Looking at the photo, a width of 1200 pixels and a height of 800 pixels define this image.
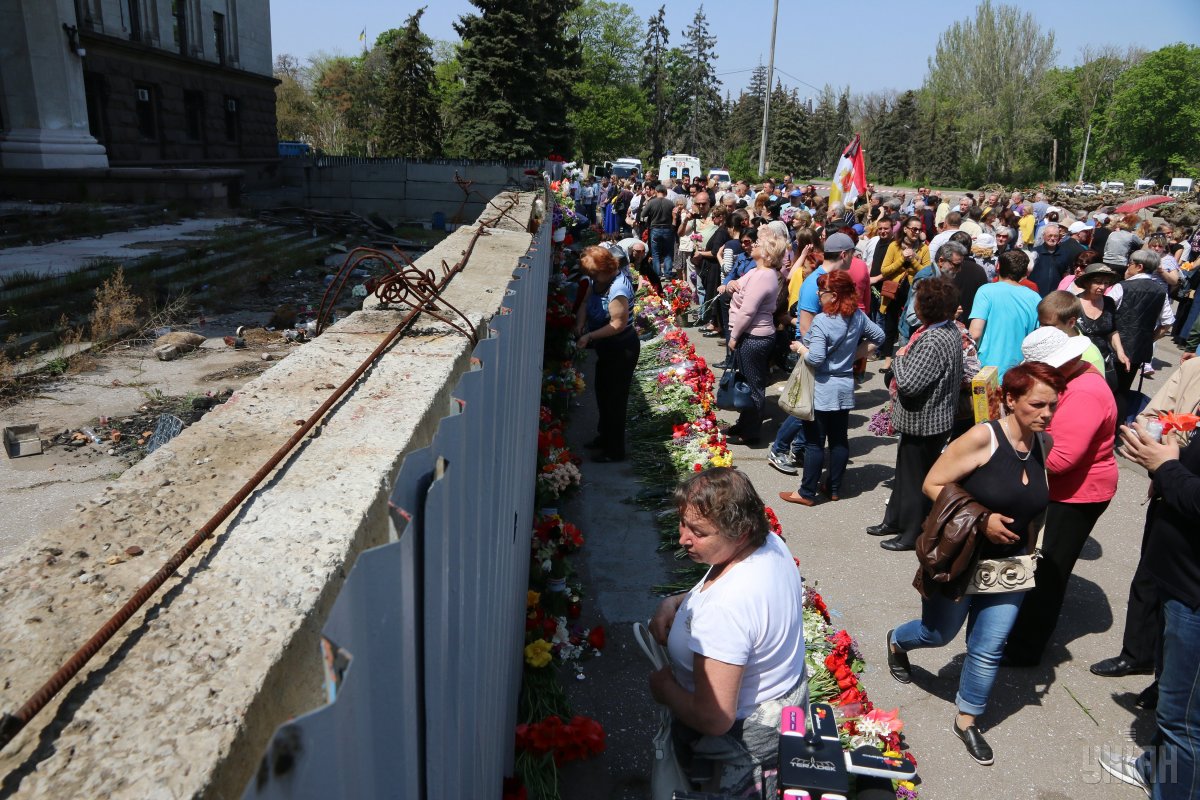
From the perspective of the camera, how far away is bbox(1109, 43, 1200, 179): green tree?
7044cm

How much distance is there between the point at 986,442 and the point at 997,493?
0.77 feet

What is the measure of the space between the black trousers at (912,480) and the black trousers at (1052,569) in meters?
1.26

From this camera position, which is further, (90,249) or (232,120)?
(232,120)

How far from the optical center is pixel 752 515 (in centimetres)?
262

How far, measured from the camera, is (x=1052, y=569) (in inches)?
173

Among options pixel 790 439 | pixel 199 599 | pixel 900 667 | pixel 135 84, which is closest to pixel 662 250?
pixel 790 439

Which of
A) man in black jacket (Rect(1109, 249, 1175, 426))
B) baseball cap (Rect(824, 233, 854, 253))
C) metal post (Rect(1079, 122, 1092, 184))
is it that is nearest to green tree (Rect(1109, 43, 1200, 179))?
metal post (Rect(1079, 122, 1092, 184))

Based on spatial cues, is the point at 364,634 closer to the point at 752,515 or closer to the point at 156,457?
the point at 156,457

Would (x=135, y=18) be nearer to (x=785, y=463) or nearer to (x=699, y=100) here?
(x=785, y=463)

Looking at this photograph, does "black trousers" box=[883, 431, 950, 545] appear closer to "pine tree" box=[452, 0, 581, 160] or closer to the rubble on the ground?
the rubble on the ground

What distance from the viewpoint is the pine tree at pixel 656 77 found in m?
82.8

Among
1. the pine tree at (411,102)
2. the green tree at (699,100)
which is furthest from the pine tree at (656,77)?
the pine tree at (411,102)

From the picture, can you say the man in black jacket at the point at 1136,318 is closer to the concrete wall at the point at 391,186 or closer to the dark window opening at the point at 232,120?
the concrete wall at the point at 391,186

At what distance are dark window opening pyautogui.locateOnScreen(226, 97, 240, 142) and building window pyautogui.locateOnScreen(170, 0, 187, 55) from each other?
2843 millimetres
